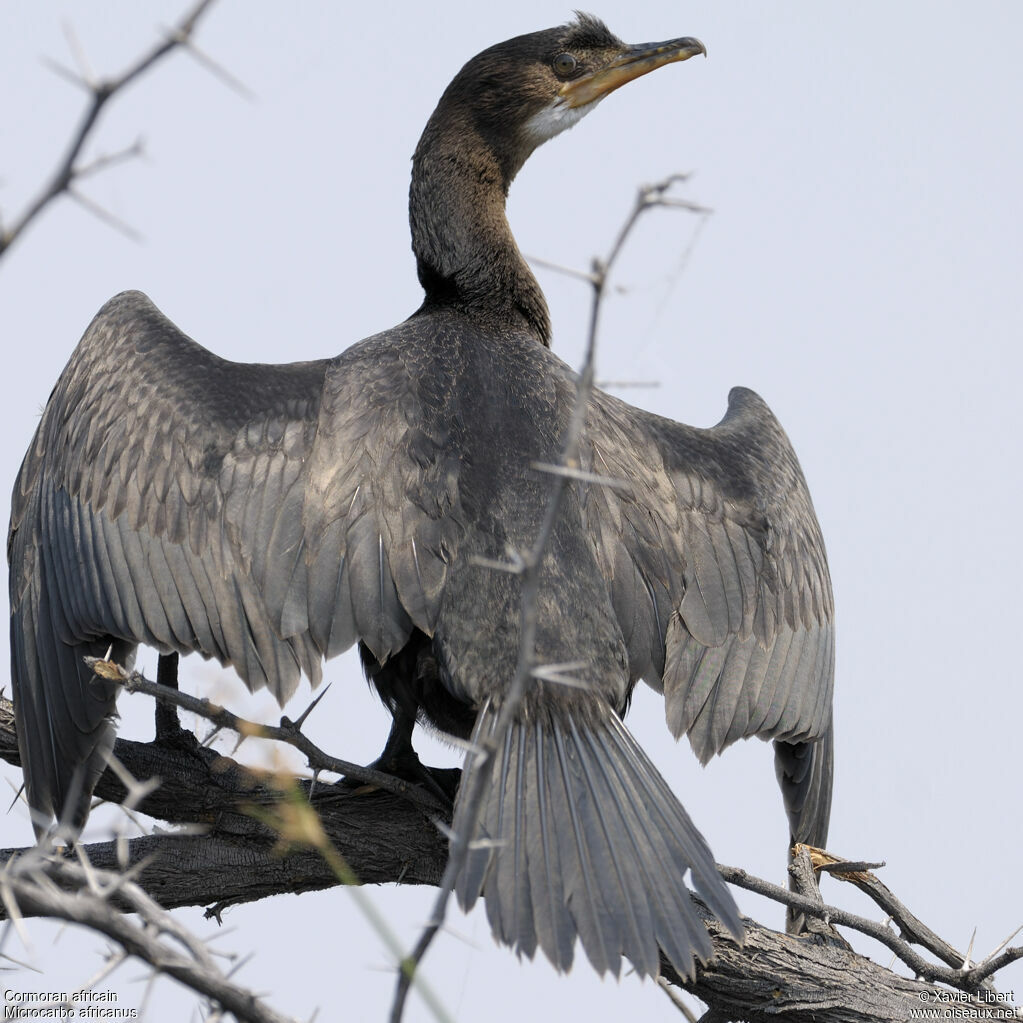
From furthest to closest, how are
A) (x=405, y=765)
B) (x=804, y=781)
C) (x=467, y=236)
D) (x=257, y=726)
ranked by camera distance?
(x=467, y=236) < (x=804, y=781) < (x=405, y=765) < (x=257, y=726)

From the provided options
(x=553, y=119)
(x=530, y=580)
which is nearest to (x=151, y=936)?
(x=530, y=580)

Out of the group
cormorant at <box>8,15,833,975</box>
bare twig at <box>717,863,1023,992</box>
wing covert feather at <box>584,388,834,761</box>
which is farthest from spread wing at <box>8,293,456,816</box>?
bare twig at <box>717,863,1023,992</box>

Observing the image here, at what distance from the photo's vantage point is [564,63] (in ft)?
16.2

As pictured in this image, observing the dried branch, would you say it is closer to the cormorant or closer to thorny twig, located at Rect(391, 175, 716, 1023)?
thorny twig, located at Rect(391, 175, 716, 1023)

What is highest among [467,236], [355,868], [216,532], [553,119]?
[553,119]

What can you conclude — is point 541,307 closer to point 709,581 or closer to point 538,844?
point 709,581

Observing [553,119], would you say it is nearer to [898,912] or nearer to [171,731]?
[171,731]

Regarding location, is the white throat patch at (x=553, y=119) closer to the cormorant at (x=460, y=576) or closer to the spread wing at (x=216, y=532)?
the cormorant at (x=460, y=576)

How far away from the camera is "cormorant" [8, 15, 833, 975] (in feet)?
10.0

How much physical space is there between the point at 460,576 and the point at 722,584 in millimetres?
831

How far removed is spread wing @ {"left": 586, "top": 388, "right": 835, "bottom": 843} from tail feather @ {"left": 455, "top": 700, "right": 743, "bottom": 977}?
0.40 meters

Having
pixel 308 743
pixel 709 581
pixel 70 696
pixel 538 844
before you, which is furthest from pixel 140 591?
pixel 709 581

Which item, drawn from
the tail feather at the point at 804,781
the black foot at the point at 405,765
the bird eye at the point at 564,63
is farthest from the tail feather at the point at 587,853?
the bird eye at the point at 564,63

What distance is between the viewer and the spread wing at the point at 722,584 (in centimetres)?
365
